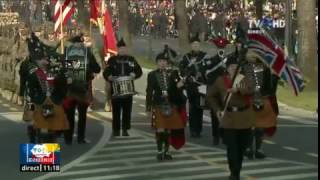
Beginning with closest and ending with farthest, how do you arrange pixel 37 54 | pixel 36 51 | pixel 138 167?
pixel 138 167
pixel 37 54
pixel 36 51

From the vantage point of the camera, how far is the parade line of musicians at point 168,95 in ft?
36.3

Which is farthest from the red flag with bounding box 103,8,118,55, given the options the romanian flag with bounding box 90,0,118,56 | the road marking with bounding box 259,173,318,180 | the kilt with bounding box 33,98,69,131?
the road marking with bounding box 259,173,318,180

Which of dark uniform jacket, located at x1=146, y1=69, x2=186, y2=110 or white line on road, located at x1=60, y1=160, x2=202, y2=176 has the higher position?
dark uniform jacket, located at x1=146, y1=69, x2=186, y2=110

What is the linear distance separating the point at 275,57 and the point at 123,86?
495 cm

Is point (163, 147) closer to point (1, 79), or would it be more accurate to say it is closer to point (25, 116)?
point (25, 116)

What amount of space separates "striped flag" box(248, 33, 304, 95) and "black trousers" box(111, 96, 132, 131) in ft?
16.6

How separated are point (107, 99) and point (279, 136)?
6.33 meters

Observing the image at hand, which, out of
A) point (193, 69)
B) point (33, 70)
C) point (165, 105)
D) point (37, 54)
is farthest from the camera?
point (193, 69)

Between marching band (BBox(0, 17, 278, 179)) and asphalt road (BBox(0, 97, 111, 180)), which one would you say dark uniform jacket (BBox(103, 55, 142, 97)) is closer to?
marching band (BBox(0, 17, 278, 179))

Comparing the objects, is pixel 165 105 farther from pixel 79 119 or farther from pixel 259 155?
pixel 79 119

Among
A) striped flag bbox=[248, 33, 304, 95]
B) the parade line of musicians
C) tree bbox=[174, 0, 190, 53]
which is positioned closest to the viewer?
the parade line of musicians

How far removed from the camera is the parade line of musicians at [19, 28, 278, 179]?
36.3 ft

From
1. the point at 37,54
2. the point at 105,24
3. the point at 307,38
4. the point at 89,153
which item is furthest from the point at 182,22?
the point at 37,54

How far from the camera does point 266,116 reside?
13.5m
